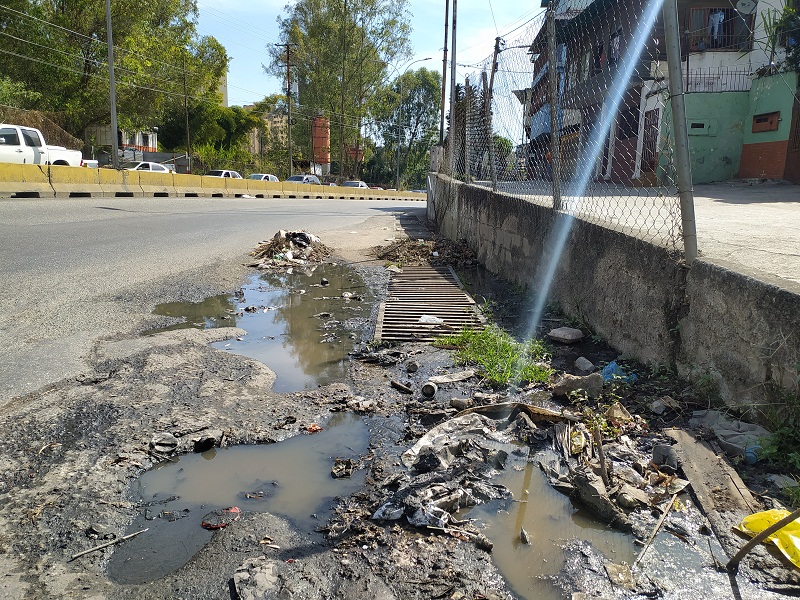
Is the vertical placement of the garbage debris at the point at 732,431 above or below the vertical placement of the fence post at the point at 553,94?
below

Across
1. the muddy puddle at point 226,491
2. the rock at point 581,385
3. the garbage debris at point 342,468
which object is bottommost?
the muddy puddle at point 226,491

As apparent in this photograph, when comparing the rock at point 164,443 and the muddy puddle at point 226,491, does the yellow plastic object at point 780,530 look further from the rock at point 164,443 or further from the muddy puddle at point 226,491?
the rock at point 164,443

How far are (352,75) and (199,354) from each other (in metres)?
48.5

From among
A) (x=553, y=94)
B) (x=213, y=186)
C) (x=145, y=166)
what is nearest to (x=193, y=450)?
(x=553, y=94)

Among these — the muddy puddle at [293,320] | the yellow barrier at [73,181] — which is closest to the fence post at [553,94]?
the muddy puddle at [293,320]

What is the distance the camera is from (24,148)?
1825 centimetres

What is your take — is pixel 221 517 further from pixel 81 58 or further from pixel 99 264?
pixel 81 58

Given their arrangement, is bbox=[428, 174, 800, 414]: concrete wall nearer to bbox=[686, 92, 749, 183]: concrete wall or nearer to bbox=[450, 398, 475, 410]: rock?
bbox=[450, 398, 475, 410]: rock

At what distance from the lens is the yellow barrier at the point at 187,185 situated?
70.9 feet

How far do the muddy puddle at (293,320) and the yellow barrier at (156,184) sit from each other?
13467 mm

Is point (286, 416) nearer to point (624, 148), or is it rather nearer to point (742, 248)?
point (742, 248)

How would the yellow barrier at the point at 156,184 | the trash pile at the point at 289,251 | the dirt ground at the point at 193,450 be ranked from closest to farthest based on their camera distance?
the dirt ground at the point at 193,450 → the trash pile at the point at 289,251 → the yellow barrier at the point at 156,184

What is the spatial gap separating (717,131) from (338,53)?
37097 mm

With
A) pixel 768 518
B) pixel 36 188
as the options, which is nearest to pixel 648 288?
pixel 768 518
